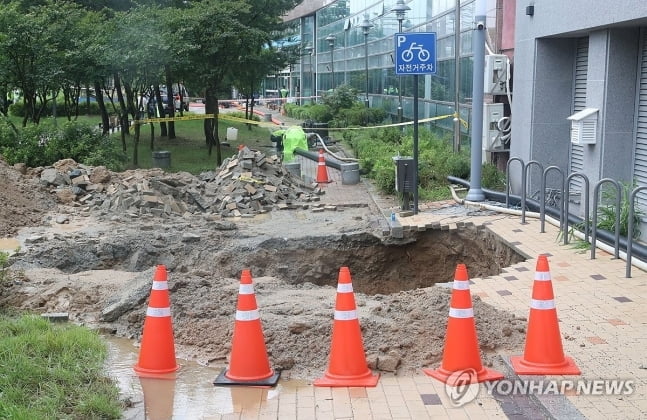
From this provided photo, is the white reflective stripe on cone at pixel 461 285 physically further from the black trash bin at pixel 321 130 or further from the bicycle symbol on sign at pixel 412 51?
the black trash bin at pixel 321 130

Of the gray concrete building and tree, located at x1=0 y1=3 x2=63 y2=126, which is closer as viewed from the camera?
the gray concrete building

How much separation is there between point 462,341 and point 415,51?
8135 mm

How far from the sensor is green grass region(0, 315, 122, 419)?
5355mm

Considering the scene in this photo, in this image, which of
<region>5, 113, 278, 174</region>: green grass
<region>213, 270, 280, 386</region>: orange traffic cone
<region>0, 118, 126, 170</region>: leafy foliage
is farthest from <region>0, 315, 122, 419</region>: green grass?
<region>5, 113, 278, 174</region>: green grass

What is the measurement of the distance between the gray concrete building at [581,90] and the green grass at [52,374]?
7515 mm

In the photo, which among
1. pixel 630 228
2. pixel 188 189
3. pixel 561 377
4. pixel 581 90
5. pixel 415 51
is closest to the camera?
pixel 561 377

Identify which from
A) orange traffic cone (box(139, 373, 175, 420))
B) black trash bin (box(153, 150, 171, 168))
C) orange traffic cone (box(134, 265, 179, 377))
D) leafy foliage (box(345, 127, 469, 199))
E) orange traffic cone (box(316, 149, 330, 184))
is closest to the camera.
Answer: orange traffic cone (box(139, 373, 175, 420))

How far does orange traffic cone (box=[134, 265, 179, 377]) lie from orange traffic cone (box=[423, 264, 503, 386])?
216 centimetres

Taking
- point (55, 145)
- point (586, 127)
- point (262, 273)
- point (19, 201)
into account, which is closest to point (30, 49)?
point (55, 145)

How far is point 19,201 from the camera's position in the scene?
1535 cm

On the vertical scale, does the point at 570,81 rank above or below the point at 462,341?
A: above

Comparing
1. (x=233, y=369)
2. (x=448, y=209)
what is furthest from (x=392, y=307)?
(x=448, y=209)

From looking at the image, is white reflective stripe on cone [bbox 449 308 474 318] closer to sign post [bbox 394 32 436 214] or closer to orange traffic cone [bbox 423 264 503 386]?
orange traffic cone [bbox 423 264 503 386]

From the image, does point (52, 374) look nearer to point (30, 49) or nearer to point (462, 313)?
point (462, 313)
